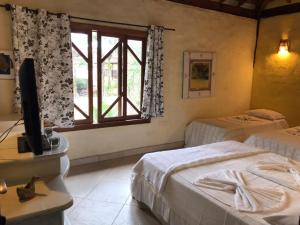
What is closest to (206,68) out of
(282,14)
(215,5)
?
(215,5)

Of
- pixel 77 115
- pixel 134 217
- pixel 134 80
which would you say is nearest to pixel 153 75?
pixel 134 80

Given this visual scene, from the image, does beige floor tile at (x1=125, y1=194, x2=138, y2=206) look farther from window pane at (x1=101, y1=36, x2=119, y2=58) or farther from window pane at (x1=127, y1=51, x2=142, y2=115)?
window pane at (x1=101, y1=36, x2=119, y2=58)

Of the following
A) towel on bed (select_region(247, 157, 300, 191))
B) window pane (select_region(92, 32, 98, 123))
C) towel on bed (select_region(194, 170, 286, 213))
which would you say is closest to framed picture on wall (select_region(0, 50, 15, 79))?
window pane (select_region(92, 32, 98, 123))

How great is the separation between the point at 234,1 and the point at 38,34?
3.81m

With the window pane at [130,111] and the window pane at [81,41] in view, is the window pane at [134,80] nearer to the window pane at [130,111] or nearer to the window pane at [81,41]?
the window pane at [130,111]

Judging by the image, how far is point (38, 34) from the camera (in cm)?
311

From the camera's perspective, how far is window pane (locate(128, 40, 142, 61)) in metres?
3.97

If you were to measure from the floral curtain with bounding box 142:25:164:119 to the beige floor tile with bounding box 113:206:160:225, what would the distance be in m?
1.81

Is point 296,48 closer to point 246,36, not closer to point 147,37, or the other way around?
point 246,36

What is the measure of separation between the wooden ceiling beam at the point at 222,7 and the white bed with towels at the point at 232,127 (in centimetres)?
202

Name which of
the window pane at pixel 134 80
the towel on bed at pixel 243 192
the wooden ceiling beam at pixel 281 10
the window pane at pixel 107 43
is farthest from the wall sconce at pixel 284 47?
the towel on bed at pixel 243 192

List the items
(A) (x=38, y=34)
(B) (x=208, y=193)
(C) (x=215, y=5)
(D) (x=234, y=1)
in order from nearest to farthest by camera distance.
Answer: (B) (x=208, y=193) → (A) (x=38, y=34) → (C) (x=215, y=5) → (D) (x=234, y=1)

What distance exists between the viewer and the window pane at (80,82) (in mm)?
3562

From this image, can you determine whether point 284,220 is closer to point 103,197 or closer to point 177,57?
point 103,197
